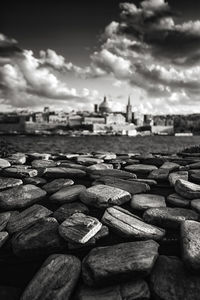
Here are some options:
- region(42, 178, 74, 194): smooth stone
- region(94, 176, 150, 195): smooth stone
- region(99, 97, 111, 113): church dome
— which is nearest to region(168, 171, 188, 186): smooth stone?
region(94, 176, 150, 195): smooth stone

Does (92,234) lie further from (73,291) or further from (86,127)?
(86,127)

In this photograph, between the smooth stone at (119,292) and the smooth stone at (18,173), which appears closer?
the smooth stone at (119,292)

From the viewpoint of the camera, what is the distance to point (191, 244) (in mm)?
1261

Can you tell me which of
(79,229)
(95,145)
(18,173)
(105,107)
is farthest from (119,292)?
(105,107)

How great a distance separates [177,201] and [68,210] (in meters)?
0.81

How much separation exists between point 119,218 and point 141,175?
3.64ft

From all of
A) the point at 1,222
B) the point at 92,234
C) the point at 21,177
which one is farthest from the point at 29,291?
the point at 21,177

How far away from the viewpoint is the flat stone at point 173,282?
3.53 feet

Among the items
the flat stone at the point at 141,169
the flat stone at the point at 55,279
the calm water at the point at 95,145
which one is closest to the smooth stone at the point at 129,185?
the flat stone at the point at 141,169

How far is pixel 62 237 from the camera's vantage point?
1.44m

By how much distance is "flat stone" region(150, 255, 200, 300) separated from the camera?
1.08 meters

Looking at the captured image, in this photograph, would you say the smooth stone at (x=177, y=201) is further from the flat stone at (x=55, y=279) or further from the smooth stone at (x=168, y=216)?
the flat stone at (x=55, y=279)

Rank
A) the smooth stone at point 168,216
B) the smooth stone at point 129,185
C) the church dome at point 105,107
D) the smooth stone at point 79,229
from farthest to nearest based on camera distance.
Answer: the church dome at point 105,107 → the smooth stone at point 129,185 → the smooth stone at point 168,216 → the smooth stone at point 79,229

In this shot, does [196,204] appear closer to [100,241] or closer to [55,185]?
[100,241]
